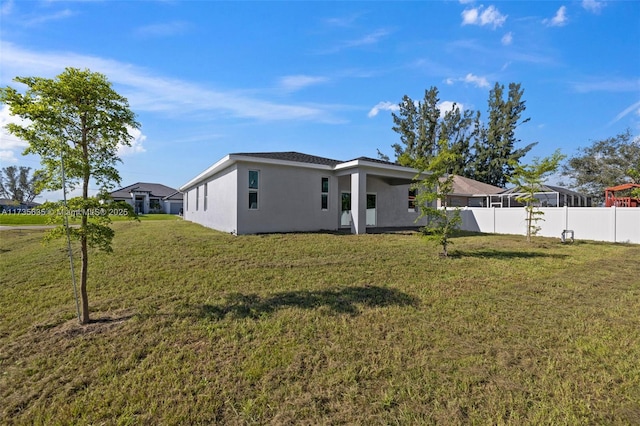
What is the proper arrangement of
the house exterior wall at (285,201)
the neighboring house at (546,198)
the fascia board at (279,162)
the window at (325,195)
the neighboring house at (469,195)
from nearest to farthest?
the fascia board at (279,162) < the house exterior wall at (285,201) < the window at (325,195) < the neighboring house at (546,198) < the neighboring house at (469,195)

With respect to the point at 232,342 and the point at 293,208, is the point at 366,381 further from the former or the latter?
the point at 293,208

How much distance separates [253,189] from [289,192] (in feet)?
5.21

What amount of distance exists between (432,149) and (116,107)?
123ft

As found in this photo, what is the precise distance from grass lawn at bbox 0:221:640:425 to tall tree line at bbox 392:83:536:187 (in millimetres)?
32981

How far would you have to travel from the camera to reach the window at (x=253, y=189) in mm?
11951

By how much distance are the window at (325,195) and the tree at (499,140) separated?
2978cm

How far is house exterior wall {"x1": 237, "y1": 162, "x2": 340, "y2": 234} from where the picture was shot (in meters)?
11.8

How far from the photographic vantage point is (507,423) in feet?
7.74

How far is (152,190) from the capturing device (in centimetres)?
4638

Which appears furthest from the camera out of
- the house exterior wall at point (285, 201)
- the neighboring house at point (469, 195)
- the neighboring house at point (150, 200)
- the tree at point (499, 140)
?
the neighboring house at point (150, 200)

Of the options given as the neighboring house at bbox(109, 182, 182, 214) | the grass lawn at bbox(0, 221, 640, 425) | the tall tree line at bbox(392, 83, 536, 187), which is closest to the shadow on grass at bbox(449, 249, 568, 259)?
the grass lawn at bbox(0, 221, 640, 425)

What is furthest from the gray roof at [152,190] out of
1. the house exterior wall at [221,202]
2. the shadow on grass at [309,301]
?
the shadow on grass at [309,301]

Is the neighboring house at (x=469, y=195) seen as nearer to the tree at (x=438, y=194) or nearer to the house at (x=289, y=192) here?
the house at (x=289, y=192)

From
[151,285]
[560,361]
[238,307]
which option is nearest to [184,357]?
[238,307]
